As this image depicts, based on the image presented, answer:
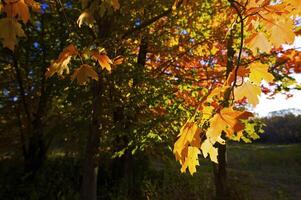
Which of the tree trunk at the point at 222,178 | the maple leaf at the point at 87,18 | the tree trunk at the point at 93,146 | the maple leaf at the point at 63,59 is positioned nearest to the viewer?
the maple leaf at the point at 63,59

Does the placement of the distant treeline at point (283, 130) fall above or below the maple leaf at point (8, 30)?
above

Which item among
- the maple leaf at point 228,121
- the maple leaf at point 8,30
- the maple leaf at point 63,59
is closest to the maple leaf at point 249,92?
the maple leaf at point 228,121

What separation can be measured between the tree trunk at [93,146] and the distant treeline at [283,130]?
746 inches

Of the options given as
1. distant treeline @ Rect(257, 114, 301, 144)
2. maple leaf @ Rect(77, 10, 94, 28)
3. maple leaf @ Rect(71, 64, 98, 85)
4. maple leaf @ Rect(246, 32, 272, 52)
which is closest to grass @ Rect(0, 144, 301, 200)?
maple leaf @ Rect(77, 10, 94, 28)

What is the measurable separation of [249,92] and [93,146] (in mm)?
5979

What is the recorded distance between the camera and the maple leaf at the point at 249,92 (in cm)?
154

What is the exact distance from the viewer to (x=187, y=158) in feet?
4.93

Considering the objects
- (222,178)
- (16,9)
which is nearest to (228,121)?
(16,9)

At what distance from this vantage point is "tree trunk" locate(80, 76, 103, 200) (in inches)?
269

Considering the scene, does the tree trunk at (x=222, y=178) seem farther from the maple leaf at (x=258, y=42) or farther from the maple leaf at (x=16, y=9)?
the maple leaf at (x=16, y=9)

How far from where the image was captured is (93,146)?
7238mm

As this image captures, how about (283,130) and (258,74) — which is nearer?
(258,74)

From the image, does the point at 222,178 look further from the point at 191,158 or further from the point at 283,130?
the point at 283,130

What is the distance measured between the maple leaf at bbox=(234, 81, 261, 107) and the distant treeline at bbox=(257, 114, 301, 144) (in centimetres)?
2347
